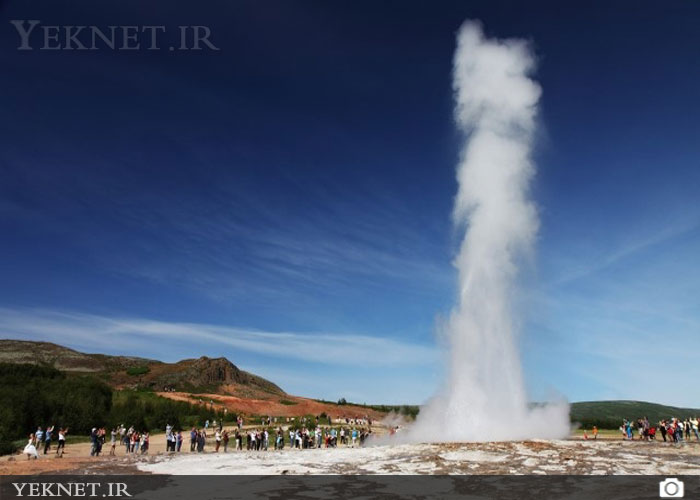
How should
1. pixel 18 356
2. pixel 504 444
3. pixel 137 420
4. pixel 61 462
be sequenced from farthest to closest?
pixel 18 356 → pixel 137 420 → pixel 504 444 → pixel 61 462

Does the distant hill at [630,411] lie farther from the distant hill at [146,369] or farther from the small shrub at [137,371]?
the small shrub at [137,371]

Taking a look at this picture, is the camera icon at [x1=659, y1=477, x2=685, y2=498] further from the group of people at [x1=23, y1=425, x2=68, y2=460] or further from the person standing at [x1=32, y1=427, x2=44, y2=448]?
the person standing at [x1=32, y1=427, x2=44, y2=448]

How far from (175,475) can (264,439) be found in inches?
493

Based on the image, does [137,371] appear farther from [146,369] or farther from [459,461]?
[459,461]

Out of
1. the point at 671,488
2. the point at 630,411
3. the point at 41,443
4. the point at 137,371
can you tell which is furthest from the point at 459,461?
the point at 630,411

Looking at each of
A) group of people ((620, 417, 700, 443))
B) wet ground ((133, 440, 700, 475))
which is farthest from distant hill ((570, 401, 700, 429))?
wet ground ((133, 440, 700, 475))

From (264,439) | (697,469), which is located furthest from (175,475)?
(697,469)

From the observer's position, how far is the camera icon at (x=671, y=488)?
13109mm

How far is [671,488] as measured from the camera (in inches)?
Result: 550

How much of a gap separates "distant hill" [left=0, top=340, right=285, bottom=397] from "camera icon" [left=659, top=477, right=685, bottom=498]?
75.3 m

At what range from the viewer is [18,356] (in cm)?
10462

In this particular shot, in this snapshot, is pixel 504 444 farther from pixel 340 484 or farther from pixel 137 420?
pixel 137 420

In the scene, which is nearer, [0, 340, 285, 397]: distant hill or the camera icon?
the camera icon

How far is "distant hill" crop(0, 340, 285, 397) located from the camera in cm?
8650
